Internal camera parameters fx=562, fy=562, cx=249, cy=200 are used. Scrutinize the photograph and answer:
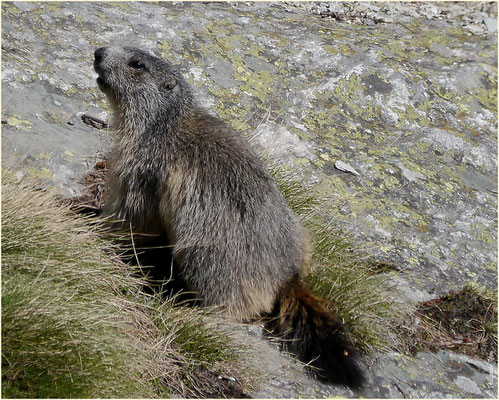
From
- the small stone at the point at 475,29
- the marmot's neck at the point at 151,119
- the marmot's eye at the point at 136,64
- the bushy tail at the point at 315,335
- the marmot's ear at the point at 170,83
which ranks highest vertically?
the small stone at the point at 475,29

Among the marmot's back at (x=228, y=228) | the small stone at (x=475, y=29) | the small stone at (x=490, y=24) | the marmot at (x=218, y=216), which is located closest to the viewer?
the marmot at (x=218, y=216)

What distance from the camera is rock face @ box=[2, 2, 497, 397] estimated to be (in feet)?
18.9

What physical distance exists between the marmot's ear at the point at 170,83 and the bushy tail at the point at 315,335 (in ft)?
7.54

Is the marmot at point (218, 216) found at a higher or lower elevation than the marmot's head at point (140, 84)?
lower

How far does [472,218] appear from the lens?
687 cm

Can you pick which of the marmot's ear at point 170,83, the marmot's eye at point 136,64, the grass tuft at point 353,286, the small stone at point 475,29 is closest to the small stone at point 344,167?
the grass tuft at point 353,286

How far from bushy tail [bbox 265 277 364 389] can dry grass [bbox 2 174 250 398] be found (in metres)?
0.63

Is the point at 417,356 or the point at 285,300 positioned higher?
the point at 285,300

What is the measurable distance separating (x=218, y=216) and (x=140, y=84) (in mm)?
1666

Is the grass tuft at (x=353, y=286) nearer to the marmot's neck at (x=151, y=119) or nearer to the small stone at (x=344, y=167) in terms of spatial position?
the small stone at (x=344, y=167)

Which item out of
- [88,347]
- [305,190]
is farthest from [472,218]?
[88,347]

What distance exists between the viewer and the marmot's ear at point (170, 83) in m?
5.64

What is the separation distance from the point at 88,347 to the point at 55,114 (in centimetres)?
322

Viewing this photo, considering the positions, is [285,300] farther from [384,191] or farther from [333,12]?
[333,12]
